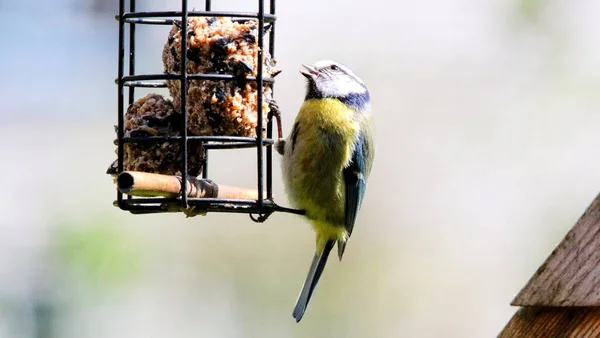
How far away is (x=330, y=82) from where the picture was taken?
4832mm

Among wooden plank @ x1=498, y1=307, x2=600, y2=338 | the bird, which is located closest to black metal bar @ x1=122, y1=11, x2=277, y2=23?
the bird

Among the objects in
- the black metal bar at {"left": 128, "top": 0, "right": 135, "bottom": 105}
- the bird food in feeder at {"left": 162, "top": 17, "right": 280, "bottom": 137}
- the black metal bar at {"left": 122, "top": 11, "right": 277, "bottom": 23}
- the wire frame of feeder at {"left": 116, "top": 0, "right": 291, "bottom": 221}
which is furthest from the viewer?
the black metal bar at {"left": 128, "top": 0, "right": 135, "bottom": 105}

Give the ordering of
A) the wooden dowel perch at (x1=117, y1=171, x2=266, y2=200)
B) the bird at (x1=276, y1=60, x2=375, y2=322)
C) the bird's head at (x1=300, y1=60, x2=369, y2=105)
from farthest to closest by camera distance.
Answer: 1. the bird's head at (x1=300, y1=60, x2=369, y2=105)
2. the bird at (x1=276, y1=60, x2=375, y2=322)
3. the wooden dowel perch at (x1=117, y1=171, x2=266, y2=200)

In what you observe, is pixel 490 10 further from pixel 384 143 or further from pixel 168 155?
pixel 168 155

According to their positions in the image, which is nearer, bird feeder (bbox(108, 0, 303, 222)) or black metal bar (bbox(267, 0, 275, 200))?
bird feeder (bbox(108, 0, 303, 222))

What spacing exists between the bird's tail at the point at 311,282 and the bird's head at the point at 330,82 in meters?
0.88

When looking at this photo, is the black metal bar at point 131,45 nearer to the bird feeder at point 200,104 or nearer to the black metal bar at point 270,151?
the bird feeder at point 200,104

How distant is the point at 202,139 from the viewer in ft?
11.7

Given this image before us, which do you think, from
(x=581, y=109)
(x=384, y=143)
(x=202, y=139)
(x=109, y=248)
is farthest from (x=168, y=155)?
(x=581, y=109)

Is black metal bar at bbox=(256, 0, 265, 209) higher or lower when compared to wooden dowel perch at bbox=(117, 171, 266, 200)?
higher

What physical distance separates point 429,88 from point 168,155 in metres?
3.78

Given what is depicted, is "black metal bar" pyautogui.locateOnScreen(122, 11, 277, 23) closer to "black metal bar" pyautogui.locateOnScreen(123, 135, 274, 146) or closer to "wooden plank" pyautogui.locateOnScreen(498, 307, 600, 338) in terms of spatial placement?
"black metal bar" pyautogui.locateOnScreen(123, 135, 274, 146)

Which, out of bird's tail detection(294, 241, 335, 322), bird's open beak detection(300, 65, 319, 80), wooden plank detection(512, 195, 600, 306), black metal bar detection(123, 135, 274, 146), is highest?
bird's open beak detection(300, 65, 319, 80)

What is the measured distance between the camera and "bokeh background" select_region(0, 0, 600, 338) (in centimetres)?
631
